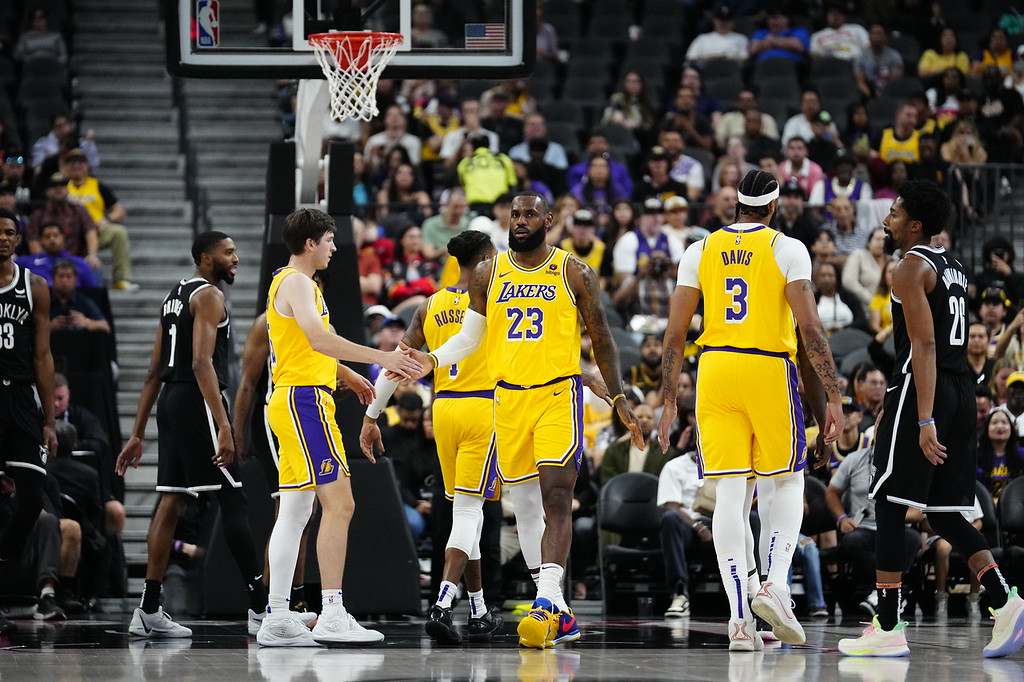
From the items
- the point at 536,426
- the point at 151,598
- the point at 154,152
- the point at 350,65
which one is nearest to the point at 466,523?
the point at 536,426

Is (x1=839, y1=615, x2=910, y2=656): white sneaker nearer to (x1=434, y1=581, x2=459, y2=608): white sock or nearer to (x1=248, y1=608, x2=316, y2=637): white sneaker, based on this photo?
(x1=434, y1=581, x2=459, y2=608): white sock

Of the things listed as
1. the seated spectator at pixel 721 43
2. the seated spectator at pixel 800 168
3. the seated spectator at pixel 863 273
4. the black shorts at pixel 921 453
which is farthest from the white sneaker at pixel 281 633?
the seated spectator at pixel 721 43

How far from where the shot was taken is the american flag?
1034 cm

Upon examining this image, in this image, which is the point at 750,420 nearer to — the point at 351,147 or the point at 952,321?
the point at 952,321

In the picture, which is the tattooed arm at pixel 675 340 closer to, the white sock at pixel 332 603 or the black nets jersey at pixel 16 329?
the white sock at pixel 332 603

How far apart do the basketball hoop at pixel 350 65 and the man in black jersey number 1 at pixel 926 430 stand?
146 inches

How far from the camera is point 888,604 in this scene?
24.4 ft

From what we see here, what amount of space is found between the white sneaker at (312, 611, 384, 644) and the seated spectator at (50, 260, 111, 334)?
6251mm

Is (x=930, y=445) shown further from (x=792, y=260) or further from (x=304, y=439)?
(x=304, y=439)

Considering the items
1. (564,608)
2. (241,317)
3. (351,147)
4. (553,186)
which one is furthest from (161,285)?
(564,608)

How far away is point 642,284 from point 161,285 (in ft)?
17.6

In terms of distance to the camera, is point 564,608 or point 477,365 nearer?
point 564,608

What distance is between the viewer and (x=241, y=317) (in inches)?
657

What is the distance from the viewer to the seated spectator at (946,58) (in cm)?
2055
